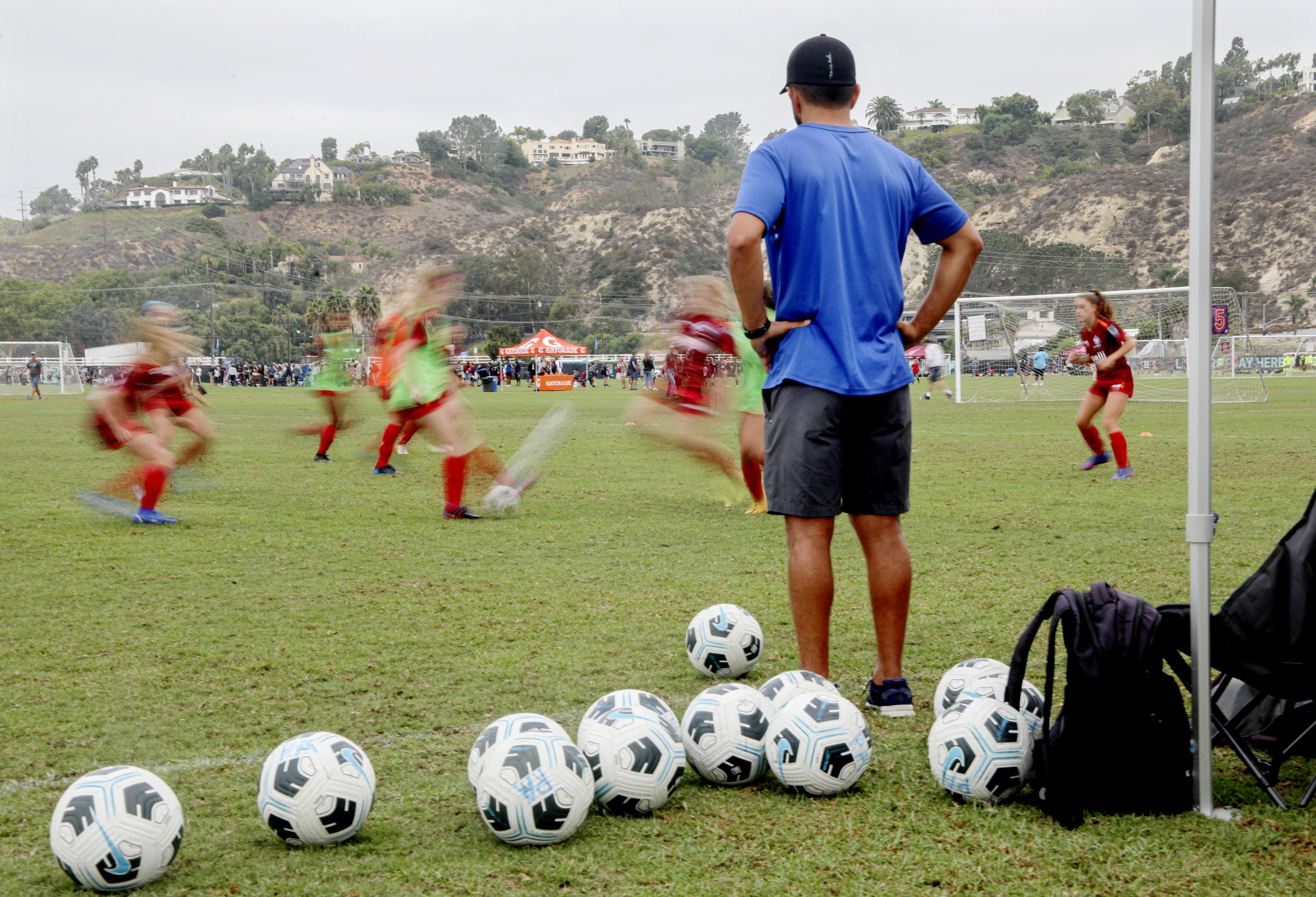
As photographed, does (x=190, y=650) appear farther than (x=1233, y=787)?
Yes

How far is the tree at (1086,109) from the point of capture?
168 metres

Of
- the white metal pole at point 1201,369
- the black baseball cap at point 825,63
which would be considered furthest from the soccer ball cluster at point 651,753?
the black baseball cap at point 825,63

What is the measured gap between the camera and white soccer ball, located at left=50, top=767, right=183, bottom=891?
→ 7.88 feet

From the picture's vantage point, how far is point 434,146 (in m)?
186

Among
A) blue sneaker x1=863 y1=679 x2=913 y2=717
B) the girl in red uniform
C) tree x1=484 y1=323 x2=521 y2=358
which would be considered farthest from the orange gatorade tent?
blue sneaker x1=863 y1=679 x2=913 y2=717

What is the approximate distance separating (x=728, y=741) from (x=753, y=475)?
5.70 metres

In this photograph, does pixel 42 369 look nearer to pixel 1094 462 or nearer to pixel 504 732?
pixel 1094 462

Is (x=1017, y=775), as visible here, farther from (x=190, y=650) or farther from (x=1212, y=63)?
(x=190, y=650)

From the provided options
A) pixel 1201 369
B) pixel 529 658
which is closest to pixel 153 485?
pixel 529 658

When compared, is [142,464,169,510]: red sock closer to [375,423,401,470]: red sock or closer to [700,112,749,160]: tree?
[375,423,401,470]: red sock

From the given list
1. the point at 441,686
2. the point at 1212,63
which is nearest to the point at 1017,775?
the point at 1212,63

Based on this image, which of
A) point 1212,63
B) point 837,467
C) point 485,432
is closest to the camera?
point 1212,63

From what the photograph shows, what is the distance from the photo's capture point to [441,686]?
4035 mm

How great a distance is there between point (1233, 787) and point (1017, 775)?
0.67 metres
